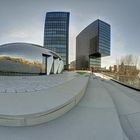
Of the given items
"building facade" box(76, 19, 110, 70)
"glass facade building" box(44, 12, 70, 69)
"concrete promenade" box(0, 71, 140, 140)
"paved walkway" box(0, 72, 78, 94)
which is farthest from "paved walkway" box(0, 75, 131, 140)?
"building facade" box(76, 19, 110, 70)

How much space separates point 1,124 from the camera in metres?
3.03

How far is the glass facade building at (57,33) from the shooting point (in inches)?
2433

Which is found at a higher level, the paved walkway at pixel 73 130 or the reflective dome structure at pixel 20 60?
the reflective dome structure at pixel 20 60

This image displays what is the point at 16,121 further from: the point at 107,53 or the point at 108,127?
the point at 107,53

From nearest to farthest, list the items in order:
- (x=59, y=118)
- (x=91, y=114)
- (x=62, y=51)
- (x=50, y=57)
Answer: (x=59, y=118), (x=91, y=114), (x=50, y=57), (x=62, y=51)

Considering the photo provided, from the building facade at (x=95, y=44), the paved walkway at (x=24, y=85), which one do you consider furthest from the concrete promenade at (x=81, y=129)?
the building facade at (x=95, y=44)

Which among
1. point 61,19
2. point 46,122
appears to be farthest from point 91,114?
point 61,19

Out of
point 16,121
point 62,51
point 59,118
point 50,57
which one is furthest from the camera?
point 62,51

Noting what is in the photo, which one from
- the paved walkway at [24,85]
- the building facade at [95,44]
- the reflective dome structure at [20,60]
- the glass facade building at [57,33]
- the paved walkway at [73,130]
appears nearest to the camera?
the paved walkway at [73,130]

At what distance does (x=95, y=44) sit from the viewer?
65000 mm

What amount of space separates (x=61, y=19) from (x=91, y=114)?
220 feet

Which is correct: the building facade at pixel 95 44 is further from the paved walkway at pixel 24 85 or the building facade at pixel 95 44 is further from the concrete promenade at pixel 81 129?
the concrete promenade at pixel 81 129

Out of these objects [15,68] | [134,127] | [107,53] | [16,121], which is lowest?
[134,127]

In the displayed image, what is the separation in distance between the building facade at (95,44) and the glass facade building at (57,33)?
45.7 feet
